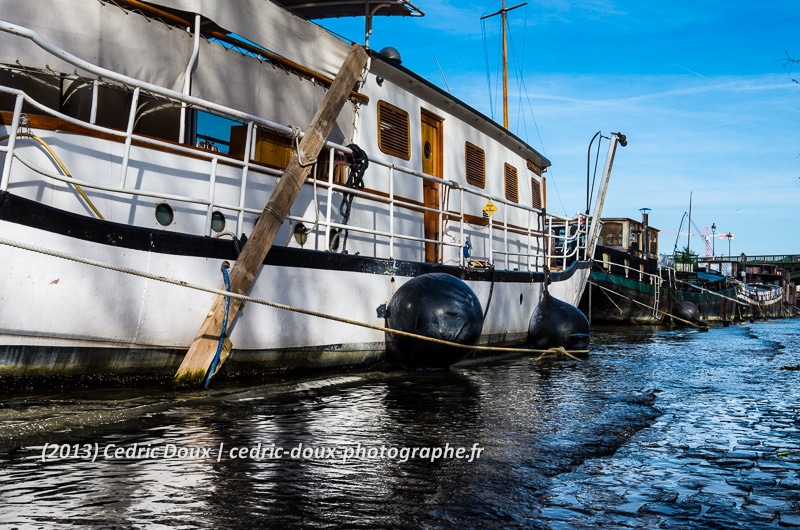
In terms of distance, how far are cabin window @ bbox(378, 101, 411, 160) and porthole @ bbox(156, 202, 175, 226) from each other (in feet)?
13.4

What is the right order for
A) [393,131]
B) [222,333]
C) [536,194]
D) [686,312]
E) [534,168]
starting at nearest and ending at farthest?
[222,333], [393,131], [534,168], [536,194], [686,312]

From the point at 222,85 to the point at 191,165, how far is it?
3.61ft

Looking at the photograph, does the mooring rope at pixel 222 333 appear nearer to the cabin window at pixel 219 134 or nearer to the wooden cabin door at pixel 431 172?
the cabin window at pixel 219 134

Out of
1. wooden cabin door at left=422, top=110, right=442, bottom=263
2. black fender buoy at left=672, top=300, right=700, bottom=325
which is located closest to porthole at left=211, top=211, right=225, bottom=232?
wooden cabin door at left=422, top=110, right=442, bottom=263

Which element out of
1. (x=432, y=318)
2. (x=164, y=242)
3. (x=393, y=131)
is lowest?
(x=432, y=318)

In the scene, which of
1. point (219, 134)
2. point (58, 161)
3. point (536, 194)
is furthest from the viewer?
point (536, 194)

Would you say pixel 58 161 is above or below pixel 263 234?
→ above

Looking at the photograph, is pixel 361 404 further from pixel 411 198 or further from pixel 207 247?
pixel 411 198

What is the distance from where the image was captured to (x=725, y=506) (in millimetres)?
3320

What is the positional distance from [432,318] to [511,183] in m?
7.18

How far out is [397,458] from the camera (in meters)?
4.13

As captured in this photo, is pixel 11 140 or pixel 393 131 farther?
pixel 393 131

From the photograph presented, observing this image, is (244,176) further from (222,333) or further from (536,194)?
(536,194)

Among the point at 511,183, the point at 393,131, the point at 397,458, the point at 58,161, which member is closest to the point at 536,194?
the point at 511,183
